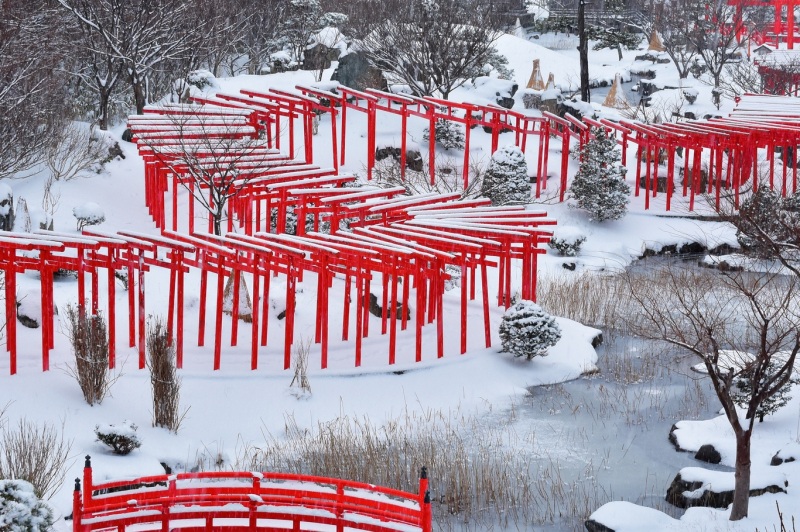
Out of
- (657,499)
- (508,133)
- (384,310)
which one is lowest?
(657,499)

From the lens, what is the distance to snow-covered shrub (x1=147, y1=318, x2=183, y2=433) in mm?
15047

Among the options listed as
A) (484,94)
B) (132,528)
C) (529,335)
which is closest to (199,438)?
(132,528)

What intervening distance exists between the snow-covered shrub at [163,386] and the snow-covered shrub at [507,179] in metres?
12.5

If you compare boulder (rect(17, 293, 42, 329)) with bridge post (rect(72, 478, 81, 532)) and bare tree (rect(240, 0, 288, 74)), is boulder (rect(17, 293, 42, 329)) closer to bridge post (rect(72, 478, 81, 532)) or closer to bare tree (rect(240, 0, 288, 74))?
bridge post (rect(72, 478, 81, 532))

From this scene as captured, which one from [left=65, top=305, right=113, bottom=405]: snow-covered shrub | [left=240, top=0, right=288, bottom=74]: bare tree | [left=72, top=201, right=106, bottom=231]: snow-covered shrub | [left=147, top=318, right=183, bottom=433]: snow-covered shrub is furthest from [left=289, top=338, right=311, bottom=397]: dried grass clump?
[left=240, top=0, right=288, bottom=74]: bare tree

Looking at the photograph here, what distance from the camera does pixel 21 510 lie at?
9.94 m

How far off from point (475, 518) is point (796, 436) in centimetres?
484

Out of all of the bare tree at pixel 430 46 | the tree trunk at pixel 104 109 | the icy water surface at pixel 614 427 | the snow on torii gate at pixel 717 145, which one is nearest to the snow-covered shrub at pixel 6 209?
the tree trunk at pixel 104 109

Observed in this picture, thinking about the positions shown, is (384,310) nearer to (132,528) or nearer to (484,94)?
(132,528)

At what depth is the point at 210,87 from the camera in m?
31.6

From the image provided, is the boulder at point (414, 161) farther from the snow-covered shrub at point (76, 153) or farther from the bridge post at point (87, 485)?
the bridge post at point (87, 485)

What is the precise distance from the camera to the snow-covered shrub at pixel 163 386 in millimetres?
15047

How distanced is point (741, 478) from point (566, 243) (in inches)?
529

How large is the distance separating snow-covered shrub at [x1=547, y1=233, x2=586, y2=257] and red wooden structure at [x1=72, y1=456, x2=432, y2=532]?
14.6 meters
